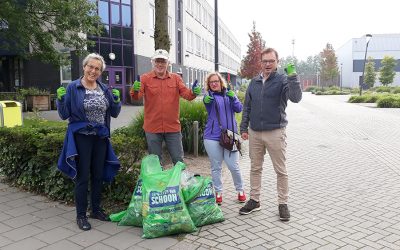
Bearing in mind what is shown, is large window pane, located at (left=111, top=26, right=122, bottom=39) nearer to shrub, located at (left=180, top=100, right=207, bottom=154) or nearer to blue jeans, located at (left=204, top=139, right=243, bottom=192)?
shrub, located at (left=180, top=100, right=207, bottom=154)

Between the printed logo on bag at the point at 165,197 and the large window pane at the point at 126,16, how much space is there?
73.8 feet

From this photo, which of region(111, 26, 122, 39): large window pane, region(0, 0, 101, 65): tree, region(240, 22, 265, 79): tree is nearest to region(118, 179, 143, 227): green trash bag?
region(0, 0, 101, 65): tree

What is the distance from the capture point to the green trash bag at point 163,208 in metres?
3.99

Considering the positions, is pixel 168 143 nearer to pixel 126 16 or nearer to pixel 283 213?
pixel 283 213

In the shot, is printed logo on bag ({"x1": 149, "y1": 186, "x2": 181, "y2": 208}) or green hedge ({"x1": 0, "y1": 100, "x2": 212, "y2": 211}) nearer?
printed logo on bag ({"x1": 149, "y1": 186, "x2": 181, "y2": 208})

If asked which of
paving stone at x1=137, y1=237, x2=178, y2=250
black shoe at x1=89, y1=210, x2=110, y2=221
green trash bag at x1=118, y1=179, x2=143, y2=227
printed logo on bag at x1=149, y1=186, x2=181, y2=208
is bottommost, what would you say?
paving stone at x1=137, y1=237, x2=178, y2=250

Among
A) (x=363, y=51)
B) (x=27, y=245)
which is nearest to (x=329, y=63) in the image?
(x=363, y=51)

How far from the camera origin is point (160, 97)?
476 centimetres

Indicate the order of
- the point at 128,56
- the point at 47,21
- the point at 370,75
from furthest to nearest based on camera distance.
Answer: the point at 370,75 → the point at 128,56 → the point at 47,21

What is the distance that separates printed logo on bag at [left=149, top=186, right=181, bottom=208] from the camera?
13.0 ft

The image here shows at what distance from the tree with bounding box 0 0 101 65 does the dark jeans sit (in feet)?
41.2

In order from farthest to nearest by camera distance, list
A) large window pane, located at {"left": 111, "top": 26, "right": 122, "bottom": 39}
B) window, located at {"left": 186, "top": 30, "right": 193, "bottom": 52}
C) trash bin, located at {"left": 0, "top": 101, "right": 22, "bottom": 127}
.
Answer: window, located at {"left": 186, "top": 30, "right": 193, "bottom": 52} → large window pane, located at {"left": 111, "top": 26, "right": 122, "bottom": 39} → trash bin, located at {"left": 0, "top": 101, "right": 22, "bottom": 127}

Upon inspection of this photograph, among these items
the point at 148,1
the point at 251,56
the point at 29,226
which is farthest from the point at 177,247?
the point at 251,56

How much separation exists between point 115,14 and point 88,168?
22.0m
